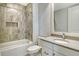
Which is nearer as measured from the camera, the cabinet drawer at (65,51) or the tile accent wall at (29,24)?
the cabinet drawer at (65,51)

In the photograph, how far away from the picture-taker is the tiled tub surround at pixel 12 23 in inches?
74.0

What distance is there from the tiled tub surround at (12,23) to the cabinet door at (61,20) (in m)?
0.84

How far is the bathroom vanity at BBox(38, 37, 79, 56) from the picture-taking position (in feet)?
4.27

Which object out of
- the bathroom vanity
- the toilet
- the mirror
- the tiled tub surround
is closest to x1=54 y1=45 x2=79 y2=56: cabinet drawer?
the bathroom vanity

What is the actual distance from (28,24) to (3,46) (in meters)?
0.81

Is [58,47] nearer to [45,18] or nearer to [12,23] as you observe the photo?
[45,18]

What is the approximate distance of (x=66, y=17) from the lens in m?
1.87

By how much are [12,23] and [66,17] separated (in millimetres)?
1373

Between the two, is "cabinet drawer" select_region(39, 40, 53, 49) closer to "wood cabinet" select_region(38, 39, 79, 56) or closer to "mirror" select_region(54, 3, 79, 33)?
"wood cabinet" select_region(38, 39, 79, 56)

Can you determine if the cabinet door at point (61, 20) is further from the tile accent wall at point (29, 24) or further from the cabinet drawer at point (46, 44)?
the tile accent wall at point (29, 24)

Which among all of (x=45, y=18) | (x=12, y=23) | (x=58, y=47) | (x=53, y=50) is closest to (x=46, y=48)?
(x=53, y=50)

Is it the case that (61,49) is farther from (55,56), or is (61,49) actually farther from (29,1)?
(29,1)

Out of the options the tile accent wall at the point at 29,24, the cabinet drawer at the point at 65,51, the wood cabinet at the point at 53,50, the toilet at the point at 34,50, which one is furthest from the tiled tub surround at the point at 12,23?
the cabinet drawer at the point at 65,51

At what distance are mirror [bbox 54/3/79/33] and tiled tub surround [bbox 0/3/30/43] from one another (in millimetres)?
843
